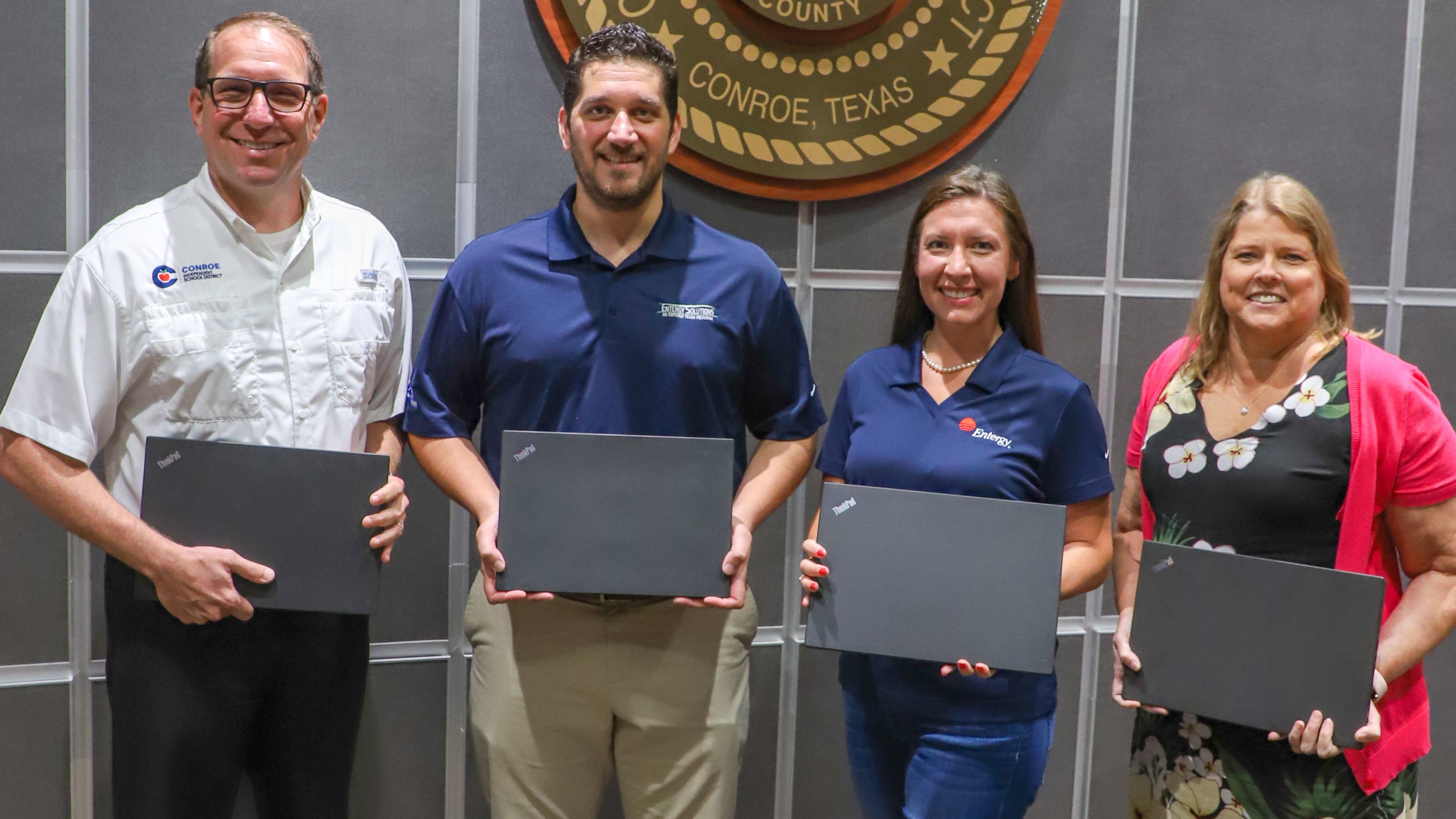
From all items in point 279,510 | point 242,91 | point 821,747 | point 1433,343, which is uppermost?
point 242,91

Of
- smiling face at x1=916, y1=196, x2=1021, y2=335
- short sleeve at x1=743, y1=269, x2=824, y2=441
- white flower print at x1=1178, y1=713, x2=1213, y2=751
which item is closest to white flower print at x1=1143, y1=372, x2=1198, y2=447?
smiling face at x1=916, y1=196, x2=1021, y2=335

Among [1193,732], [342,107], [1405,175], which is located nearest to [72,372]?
[342,107]

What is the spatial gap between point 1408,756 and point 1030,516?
0.75 m

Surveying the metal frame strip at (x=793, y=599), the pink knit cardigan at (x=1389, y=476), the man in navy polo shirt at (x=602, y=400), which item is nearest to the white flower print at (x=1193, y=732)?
the pink knit cardigan at (x=1389, y=476)

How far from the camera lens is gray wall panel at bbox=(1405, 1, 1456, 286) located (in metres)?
3.00

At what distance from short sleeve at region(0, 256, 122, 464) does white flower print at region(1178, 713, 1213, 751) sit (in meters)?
1.98

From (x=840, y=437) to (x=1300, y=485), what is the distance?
31.5 inches

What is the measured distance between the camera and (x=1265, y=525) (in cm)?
191

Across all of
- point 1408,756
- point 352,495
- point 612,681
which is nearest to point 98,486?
point 352,495

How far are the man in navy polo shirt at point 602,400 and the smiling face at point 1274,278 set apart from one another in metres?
0.83

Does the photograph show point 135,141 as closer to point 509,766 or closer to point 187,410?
point 187,410

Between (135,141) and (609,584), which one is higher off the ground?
(135,141)

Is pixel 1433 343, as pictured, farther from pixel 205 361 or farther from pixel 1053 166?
pixel 205 361

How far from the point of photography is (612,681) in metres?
2.06
